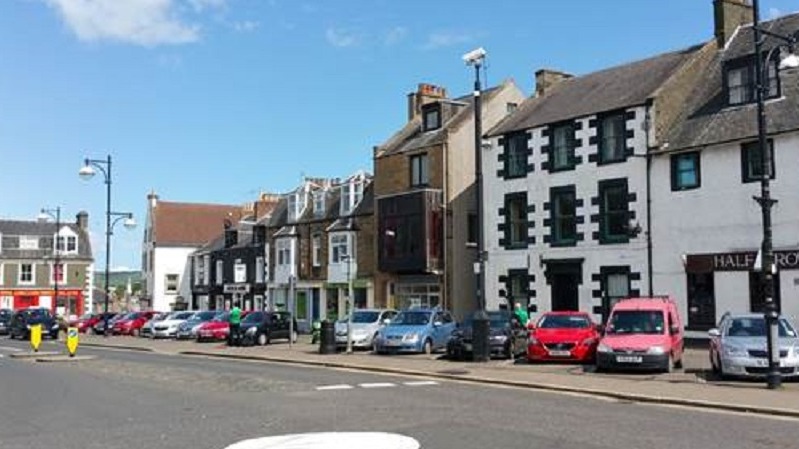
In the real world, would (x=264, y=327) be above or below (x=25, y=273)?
below


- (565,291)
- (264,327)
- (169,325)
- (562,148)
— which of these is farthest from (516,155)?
Result: (169,325)

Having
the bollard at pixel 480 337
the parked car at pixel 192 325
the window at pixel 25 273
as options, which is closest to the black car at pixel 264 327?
the parked car at pixel 192 325

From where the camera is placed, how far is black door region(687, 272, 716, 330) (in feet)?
102

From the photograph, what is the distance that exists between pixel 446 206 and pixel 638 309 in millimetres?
20318

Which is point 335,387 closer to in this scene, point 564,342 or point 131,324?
point 564,342

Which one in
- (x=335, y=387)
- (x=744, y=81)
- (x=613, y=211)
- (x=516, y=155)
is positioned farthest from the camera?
(x=516, y=155)

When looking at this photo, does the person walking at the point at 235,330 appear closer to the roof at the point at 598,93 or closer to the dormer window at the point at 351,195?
the roof at the point at 598,93

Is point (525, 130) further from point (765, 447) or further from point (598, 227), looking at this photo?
point (765, 447)

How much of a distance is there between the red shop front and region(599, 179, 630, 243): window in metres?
58.8

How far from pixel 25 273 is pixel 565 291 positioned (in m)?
61.5

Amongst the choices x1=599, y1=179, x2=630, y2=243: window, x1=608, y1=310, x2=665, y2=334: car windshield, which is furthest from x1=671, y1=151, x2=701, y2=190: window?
x1=608, y1=310, x2=665, y2=334: car windshield

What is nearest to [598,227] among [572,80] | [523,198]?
[523,198]

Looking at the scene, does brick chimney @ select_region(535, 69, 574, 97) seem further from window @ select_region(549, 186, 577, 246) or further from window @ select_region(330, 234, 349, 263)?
window @ select_region(330, 234, 349, 263)

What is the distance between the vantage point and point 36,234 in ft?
280
